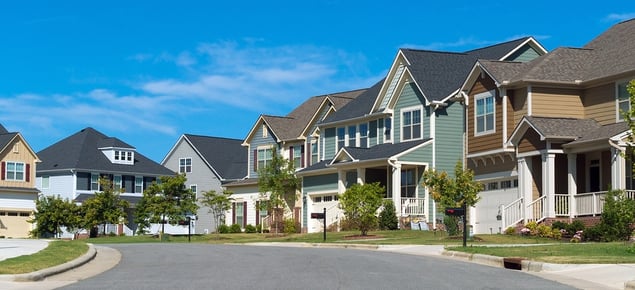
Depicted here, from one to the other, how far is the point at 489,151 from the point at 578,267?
71.0 ft

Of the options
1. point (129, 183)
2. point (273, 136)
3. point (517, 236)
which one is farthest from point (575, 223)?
point (129, 183)

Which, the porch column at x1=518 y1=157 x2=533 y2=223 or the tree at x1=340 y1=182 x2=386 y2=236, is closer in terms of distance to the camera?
the porch column at x1=518 y1=157 x2=533 y2=223

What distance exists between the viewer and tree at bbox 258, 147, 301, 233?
195ft

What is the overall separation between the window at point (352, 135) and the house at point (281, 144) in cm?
385

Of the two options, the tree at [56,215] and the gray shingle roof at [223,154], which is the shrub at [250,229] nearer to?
the gray shingle roof at [223,154]

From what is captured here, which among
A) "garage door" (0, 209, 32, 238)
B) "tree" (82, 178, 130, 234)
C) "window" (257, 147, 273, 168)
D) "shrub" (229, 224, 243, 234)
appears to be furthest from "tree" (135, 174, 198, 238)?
"garage door" (0, 209, 32, 238)

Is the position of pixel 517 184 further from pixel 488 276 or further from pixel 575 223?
pixel 488 276

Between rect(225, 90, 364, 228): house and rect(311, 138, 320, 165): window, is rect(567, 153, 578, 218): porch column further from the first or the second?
rect(311, 138, 320, 165): window

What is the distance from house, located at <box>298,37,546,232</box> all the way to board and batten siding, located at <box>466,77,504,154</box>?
2834 mm

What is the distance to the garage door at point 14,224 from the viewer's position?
72062 millimetres

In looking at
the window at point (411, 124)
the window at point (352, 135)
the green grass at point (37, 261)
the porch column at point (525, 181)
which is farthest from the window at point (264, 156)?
the green grass at point (37, 261)

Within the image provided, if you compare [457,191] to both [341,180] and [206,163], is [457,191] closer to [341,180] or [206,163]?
[341,180]

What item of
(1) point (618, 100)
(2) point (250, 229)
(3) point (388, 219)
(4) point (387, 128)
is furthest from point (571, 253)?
(2) point (250, 229)

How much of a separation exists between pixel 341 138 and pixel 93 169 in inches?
1118
